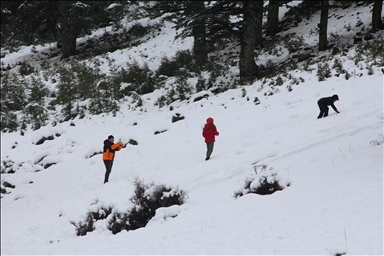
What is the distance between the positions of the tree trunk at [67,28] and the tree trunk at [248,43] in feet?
44.9

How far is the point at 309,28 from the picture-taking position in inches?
776

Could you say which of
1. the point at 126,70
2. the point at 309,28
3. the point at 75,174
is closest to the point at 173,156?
the point at 75,174

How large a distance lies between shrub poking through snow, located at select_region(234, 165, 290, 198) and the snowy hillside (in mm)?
134

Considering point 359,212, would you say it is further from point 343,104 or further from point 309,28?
point 309,28

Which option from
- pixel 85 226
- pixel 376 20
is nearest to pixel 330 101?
pixel 85 226

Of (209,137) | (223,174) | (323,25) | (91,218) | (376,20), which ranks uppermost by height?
(376,20)

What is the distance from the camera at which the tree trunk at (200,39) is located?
15.0 metres

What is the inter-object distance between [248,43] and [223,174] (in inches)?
391

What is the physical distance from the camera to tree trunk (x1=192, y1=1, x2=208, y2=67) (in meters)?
15.0

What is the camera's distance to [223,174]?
7.07 metres

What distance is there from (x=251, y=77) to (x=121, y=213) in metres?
11.6

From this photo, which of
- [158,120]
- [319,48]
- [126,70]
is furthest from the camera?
[126,70]

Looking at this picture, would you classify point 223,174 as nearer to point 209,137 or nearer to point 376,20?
point 209,137

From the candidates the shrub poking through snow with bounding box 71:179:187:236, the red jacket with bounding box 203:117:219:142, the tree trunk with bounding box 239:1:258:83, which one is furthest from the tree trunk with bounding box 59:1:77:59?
the shrub poking through snow with bounding box 71:179:187:236
